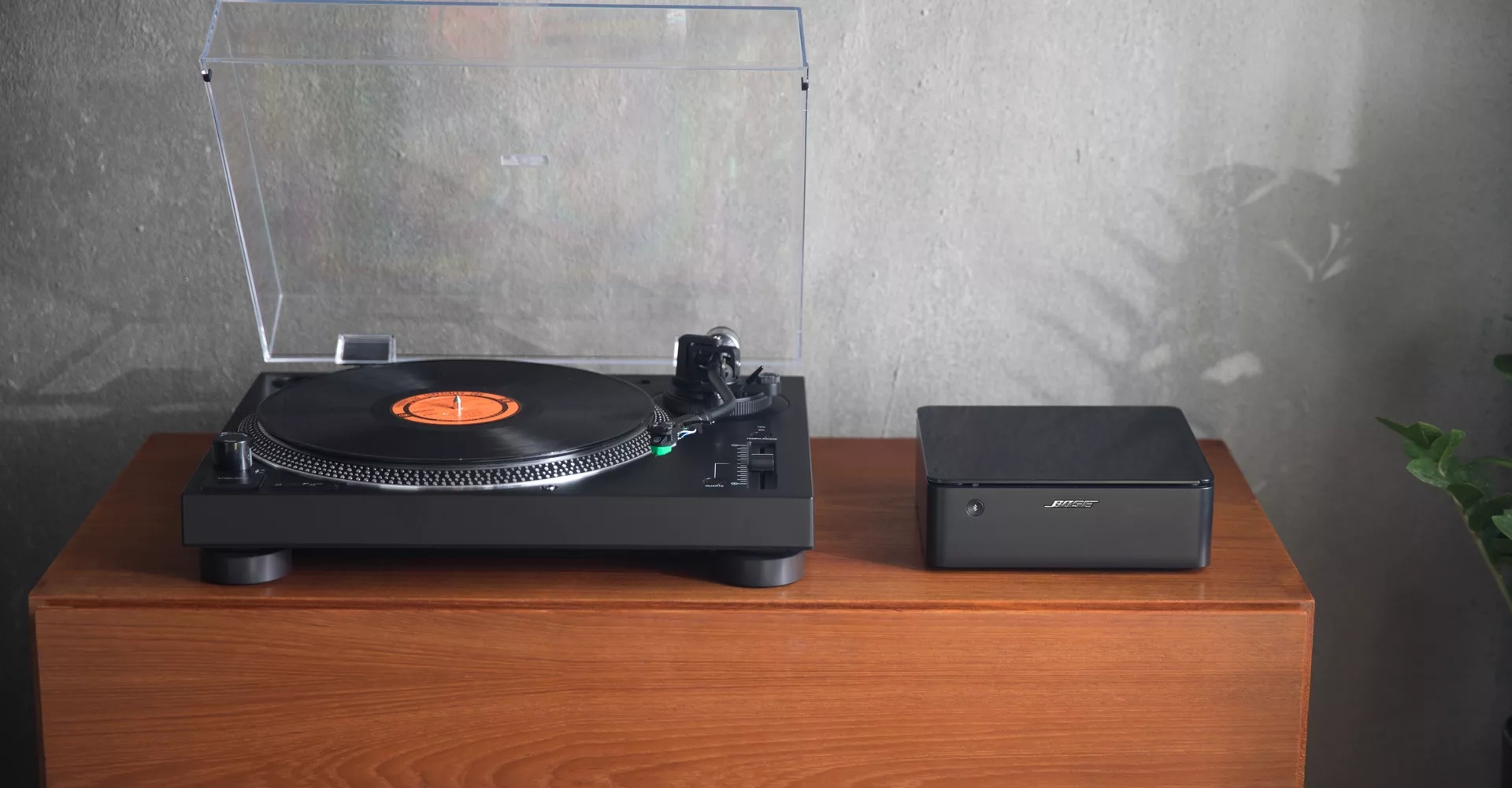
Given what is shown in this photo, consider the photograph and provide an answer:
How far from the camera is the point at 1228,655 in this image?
3.96 ft

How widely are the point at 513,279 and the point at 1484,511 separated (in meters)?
1.07

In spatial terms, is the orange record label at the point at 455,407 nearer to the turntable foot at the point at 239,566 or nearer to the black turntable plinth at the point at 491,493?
the black turntable plinth at the point at 491,493

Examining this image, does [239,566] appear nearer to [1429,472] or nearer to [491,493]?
[491,493]

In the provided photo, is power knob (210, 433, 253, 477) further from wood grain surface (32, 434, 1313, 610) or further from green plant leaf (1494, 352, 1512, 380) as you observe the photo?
green plant leaf (1494, 352, 1512, 380)

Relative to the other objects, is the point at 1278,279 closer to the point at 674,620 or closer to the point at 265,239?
the point at 674,620

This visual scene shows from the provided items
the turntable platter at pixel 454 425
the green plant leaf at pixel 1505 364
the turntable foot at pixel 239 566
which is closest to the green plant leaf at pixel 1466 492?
the green plant leaf at pixel 1505 364

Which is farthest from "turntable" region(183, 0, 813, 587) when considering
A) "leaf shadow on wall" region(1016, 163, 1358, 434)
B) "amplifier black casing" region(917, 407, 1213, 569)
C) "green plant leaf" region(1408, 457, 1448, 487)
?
"green plant leaf" region(1408, 457, 1448, 487)

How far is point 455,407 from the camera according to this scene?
1.32 metres

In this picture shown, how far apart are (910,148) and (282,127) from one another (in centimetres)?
70

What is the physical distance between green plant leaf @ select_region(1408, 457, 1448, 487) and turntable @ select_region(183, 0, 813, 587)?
0.64m

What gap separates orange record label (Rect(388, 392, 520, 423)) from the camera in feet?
4.24

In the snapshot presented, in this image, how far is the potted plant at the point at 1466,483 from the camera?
1.41 meters

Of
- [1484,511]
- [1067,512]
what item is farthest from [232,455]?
[1484,511]

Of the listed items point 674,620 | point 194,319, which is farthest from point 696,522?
point 194,319
